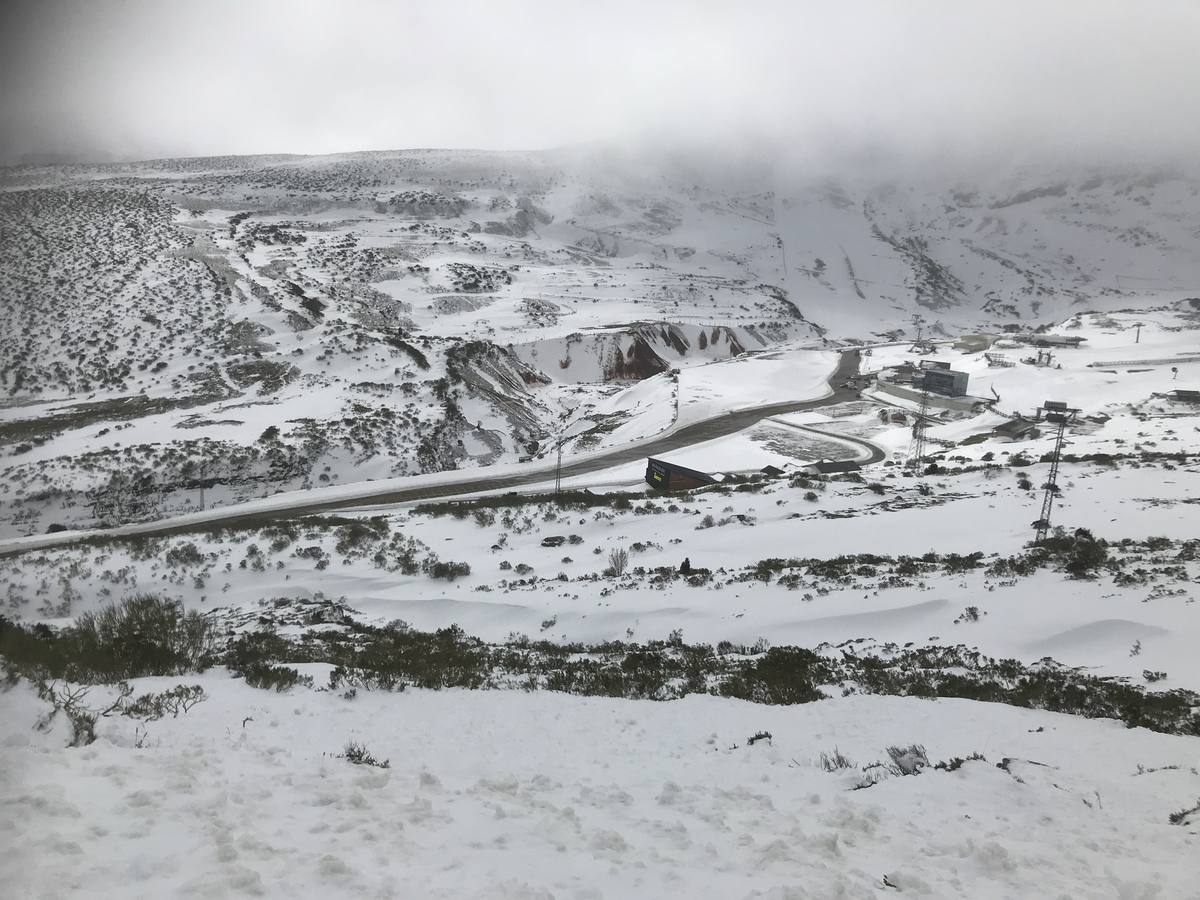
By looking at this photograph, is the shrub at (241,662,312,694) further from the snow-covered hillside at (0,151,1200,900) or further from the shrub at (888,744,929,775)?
the shrub at (888,744,929,775)

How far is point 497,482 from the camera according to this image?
36.7 metres

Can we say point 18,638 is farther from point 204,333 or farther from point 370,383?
point 204,333

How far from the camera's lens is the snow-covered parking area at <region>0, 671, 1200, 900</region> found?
435 cm

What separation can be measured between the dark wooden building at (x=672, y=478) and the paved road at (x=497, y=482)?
4.69 metres

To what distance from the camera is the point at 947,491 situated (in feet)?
93.1

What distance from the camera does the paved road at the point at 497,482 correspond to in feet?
91.9

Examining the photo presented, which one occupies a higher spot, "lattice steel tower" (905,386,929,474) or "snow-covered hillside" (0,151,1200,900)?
"snow-covered hillside" (0,151,1200,900)

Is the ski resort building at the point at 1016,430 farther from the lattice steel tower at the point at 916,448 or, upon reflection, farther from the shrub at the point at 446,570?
the shrub at the point at 446,570

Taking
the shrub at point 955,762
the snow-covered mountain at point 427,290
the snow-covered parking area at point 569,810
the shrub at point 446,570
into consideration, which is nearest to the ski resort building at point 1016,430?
the snow-covered mountain at point 427,290

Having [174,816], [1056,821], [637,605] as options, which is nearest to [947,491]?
[637,605]

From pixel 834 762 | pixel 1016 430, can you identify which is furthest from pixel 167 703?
pixel 1016 430

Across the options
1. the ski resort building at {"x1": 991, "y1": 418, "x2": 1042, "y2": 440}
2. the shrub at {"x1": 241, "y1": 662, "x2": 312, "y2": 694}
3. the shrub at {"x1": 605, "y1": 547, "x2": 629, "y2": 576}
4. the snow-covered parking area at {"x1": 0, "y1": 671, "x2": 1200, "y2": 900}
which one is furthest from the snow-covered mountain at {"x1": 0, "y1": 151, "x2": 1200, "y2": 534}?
the ski resort building at {"x1": 991, "y1": 418, "x2": 1042, "y2": 440}

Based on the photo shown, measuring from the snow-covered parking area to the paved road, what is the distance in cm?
2328

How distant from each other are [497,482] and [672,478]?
986 cm
